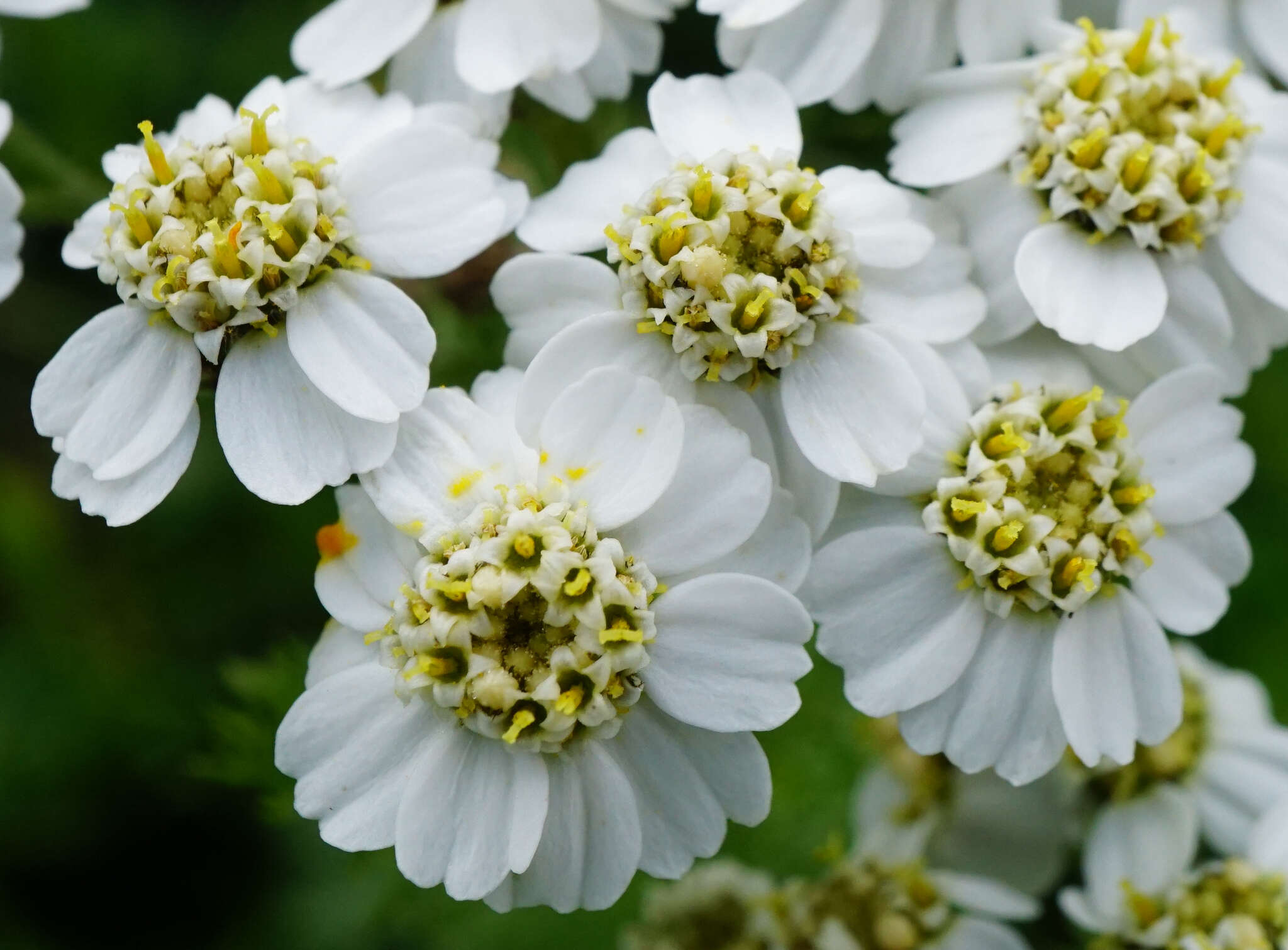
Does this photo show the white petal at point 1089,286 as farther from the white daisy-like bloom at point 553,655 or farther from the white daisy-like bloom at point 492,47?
the white daisy-like bloom at point 492,47

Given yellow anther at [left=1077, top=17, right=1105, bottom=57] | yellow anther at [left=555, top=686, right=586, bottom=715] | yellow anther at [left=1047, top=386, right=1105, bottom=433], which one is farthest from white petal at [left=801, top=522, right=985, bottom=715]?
yellow anther at [left=1077, top=17, right=1105, bottom=57]

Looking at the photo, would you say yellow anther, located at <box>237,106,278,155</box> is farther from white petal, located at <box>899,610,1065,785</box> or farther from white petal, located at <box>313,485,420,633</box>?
white petal, located at <box>899,610,1065,785</box>

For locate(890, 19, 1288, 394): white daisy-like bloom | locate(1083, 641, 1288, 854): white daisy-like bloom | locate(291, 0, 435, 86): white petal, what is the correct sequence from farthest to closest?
locate(1083, 641, 1288, 854): white daisy-like bloom → locate(291, 0, 435, 86): white petal → locate(890, 19, 1288, 394): white daisy-like bloom

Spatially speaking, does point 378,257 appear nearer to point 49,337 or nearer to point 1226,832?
point 1226,832

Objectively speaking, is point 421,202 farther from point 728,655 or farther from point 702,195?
point 728,655

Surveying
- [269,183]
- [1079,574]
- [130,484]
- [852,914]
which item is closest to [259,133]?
[269,183]

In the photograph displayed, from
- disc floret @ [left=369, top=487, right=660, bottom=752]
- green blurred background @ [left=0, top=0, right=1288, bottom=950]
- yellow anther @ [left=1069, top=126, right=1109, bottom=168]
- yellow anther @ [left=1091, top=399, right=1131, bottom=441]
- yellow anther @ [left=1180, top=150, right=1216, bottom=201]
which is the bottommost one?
green blurred background @ [left=0, top=0, right=1288, bottom=950]

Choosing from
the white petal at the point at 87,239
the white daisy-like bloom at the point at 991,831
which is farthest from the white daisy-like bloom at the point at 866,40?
the white daisy-like bloom at the point at 991,831
